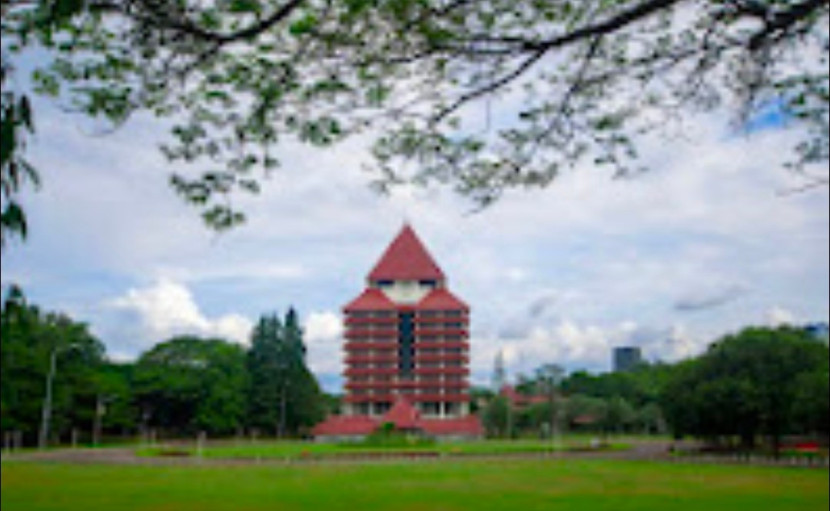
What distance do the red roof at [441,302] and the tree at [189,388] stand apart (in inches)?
734

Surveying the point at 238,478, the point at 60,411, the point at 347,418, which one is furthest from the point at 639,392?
the point at 238,478

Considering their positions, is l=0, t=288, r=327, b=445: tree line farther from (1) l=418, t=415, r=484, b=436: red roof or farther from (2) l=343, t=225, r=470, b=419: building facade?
(1) l=418, t=415, r=484, b=436: red roof

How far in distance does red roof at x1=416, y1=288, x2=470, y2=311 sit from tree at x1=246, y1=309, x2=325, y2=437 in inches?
502

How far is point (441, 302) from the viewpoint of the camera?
74.6 m

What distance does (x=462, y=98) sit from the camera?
6020 mm

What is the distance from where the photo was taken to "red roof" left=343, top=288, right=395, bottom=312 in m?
74.2

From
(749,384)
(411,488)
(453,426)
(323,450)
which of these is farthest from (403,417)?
(411,488)

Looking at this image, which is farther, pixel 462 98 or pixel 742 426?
pixel 742 426

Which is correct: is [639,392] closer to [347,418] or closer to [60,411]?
[347,418]

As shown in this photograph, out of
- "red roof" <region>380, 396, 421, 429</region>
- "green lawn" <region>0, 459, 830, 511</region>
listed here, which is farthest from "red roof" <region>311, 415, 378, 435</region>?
"green lawn" <region>0, 459, 830, 511</region>

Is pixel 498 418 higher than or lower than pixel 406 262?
lower

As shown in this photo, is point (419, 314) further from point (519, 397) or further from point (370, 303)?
point (519, 397)

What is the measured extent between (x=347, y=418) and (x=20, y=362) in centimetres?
2893

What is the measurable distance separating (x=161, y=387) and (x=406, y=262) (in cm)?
3045
